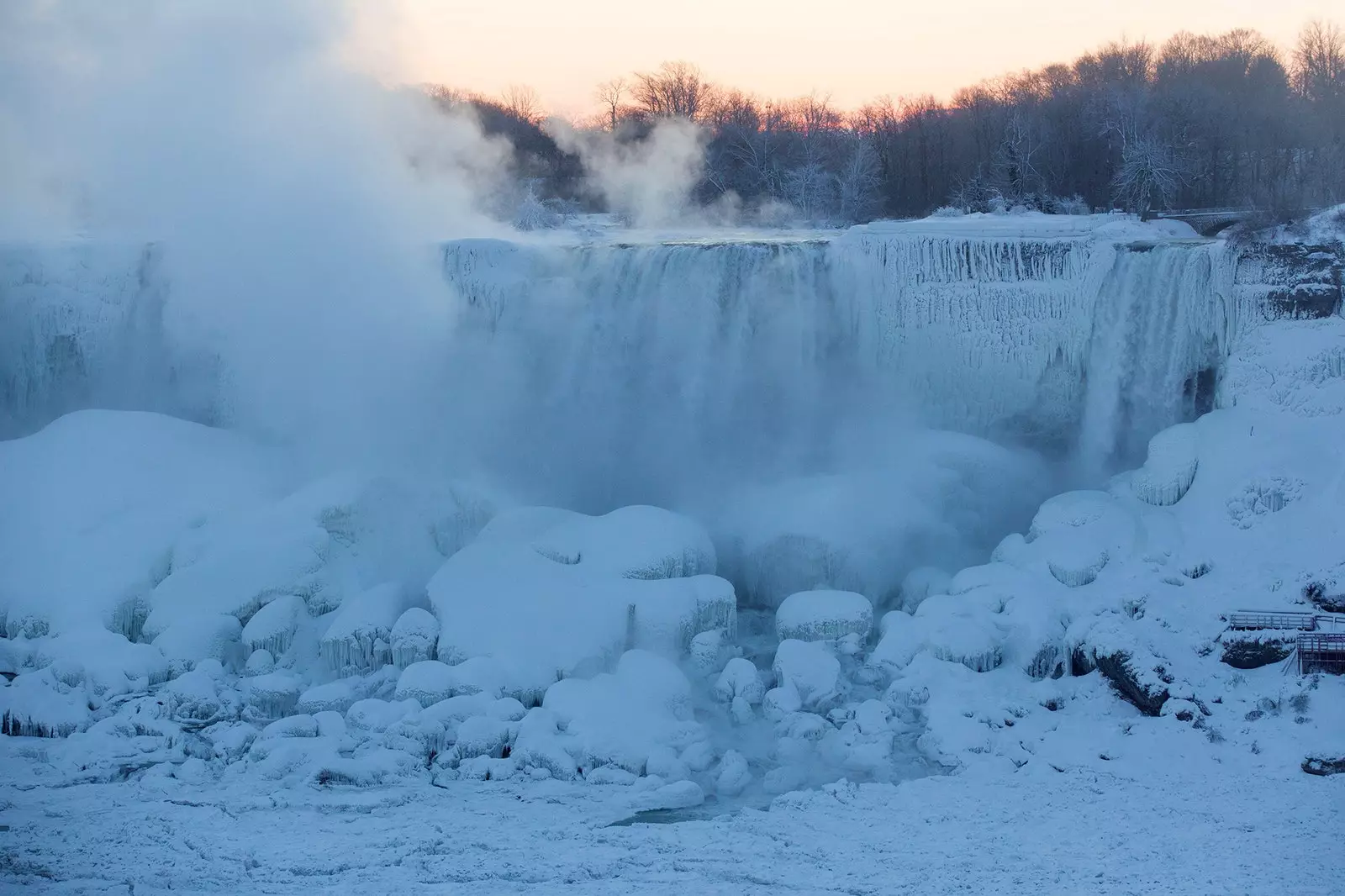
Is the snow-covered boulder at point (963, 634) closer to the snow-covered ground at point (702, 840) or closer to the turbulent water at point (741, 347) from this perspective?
the snow-covered ground at point (702, 840)

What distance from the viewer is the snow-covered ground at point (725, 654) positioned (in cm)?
668

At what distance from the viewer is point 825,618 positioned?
9305 mm

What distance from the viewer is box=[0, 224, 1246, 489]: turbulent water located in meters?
11.3

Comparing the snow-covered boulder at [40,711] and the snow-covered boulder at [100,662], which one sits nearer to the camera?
the snow-covered boulder at [40,711]

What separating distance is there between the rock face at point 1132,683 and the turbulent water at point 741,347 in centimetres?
333

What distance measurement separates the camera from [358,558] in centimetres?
1022

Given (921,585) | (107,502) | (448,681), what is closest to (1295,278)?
(921,585)

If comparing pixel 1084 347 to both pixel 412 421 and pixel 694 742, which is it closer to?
pixel 694 742

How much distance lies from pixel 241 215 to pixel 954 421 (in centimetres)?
803

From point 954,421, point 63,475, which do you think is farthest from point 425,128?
point 954,421

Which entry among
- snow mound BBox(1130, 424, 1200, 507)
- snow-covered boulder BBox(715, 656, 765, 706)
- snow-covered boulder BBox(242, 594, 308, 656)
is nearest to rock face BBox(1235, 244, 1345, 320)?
snow mound BBox(1130, 424, 1200, 507)

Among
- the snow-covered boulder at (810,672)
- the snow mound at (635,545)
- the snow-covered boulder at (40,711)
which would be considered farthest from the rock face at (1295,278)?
the snow-covered boulder at (40,711)

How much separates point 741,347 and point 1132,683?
18.1 ft

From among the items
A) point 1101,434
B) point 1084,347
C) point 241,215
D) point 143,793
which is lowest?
point 143,793
